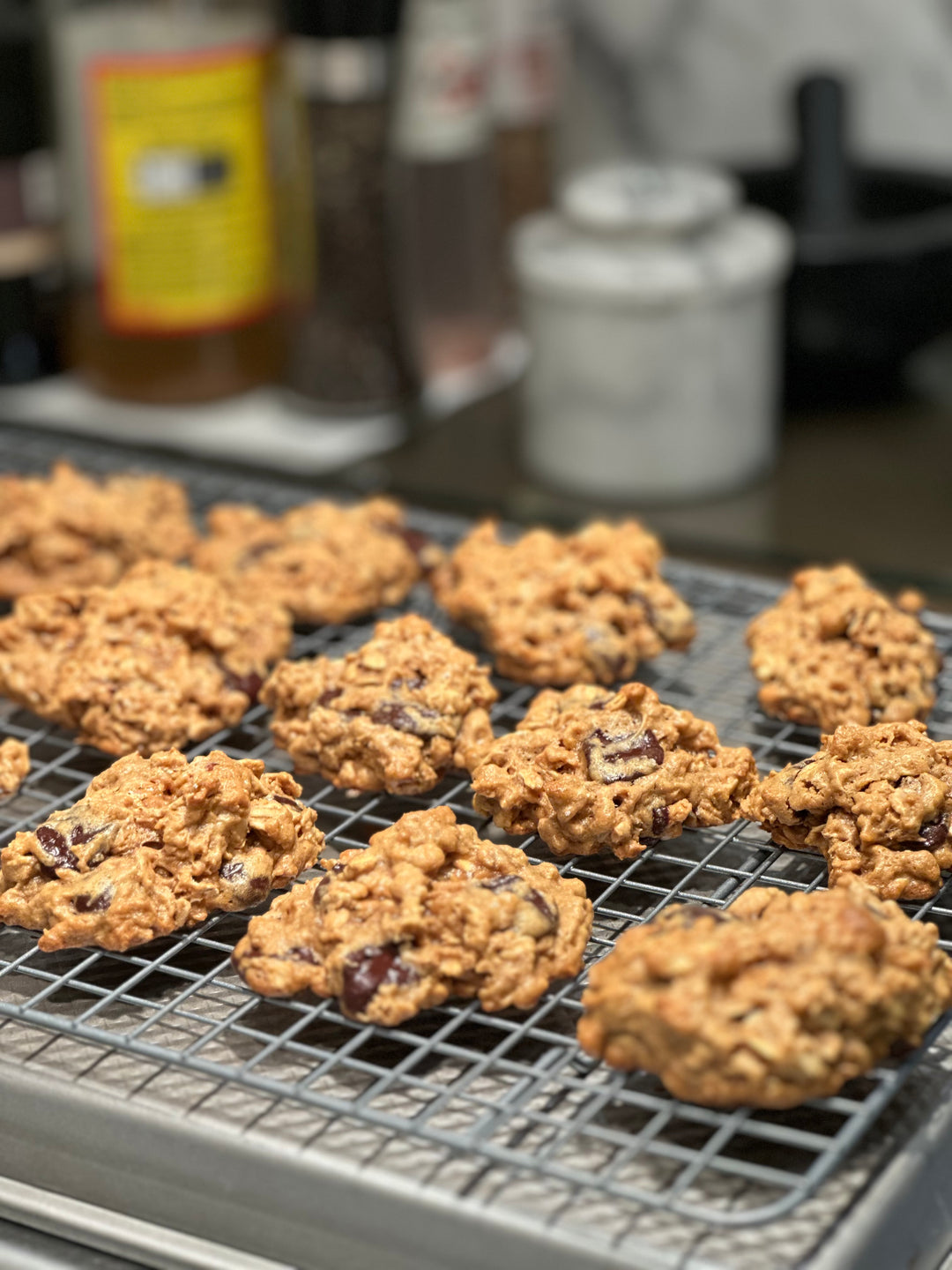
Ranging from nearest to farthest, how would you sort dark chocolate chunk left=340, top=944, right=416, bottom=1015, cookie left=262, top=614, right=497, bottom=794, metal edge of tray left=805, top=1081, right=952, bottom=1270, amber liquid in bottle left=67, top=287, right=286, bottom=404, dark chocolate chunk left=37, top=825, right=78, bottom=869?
metal edge of tray left=805, top=1081, right=952, bottom=1270, dark chocolate chunk left=340, top=944, right=416, bottom=1015, dark chocolate chunk left=37, top=825, right=78, bottom=869, cookie left=262, top=614, right=497, bottom=794, amber liquid in bottle left=67, top=287, right=286, bottom=404

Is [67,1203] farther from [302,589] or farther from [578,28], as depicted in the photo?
[578,28]

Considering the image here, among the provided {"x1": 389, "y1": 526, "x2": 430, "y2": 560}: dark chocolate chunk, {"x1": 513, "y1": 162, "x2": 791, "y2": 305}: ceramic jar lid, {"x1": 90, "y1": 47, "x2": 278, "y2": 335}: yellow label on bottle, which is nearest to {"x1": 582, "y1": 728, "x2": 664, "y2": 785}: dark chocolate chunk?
{"x1": 389, "y1": 526, "x2": 430, "y2": 560}: dark chocolate chunk

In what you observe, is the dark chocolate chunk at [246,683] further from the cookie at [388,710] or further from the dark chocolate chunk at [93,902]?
the dark chocolate chunk at [93,902]

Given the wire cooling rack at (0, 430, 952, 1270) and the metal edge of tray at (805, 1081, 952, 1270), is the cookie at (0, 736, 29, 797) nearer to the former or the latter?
the wire cooling rack at (0, 430, 952, 1270)

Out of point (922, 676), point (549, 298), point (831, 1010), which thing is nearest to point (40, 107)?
point (549, 298)

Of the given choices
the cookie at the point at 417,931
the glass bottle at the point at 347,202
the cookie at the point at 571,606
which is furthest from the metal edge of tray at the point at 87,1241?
the glass bottle at the point at 347,202

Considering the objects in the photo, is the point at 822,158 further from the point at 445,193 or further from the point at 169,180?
the point at 169,180
